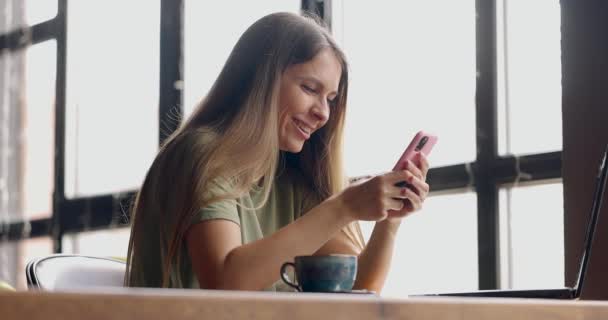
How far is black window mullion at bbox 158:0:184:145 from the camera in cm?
377

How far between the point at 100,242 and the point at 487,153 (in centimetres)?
204

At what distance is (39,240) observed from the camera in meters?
4.39

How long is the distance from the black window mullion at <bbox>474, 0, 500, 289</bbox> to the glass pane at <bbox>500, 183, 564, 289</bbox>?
0.03 metres

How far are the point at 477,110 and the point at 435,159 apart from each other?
0.21 metres

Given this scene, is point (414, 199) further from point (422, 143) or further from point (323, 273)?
point (323, 273)

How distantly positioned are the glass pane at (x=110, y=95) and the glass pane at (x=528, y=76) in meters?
1.80

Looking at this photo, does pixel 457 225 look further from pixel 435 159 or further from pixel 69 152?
pixel 69 152

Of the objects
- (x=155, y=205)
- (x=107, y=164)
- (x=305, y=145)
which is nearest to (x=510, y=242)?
(x=305, y=145)

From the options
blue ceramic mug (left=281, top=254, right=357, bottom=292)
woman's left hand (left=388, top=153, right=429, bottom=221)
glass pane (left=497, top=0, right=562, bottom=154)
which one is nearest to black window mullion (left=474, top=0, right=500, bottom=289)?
glass pane (left=497, top=0, right=562, bottom=154)

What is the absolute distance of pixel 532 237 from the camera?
8.34 feet

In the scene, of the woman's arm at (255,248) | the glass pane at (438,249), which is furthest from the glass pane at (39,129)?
the woman's arm at (255,248)

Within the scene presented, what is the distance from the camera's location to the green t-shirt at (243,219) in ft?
5.79

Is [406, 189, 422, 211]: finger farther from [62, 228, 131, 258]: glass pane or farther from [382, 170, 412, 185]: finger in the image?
[62, 228, 131, 258]: glass pane

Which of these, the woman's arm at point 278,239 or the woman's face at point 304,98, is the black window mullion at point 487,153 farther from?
the woman's arm at point 278,239
